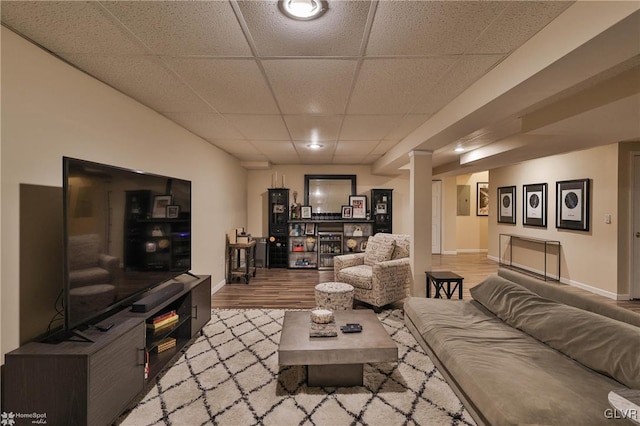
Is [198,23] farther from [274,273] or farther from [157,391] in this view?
[274,273]

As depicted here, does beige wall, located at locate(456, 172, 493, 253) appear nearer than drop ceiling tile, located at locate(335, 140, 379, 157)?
No

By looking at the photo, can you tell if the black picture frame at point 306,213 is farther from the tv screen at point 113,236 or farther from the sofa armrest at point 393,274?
the tv screen at point 113,236

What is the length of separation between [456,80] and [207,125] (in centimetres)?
277

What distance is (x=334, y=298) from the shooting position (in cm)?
337

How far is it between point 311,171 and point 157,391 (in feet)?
17.5

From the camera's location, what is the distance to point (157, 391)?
6.95 feet

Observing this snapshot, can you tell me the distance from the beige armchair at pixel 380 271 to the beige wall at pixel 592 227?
10.2 feet

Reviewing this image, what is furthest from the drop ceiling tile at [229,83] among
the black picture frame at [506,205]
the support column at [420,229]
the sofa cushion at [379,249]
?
the black picture frame at [506,205]

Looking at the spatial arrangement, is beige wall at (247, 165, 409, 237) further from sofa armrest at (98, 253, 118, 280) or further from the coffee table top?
sofa armrest at (98, 253, 118, 280)

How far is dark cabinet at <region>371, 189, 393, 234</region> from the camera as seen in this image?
6.62 m

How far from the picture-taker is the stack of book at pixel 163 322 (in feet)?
7.61

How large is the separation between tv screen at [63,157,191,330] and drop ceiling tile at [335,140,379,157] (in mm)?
2703

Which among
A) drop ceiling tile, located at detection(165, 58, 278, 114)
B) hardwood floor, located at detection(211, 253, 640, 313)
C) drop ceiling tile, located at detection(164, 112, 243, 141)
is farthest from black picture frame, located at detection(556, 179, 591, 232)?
drop ceiling tile, located at detection(164, 112, 243, 141)

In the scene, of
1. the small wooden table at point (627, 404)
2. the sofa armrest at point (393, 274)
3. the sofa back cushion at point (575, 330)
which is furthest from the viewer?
the sofa armrest at point (393, 274)
